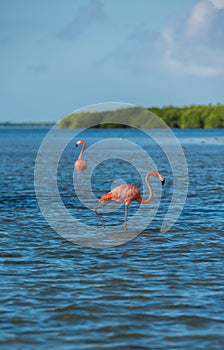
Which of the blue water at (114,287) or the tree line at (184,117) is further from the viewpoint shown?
the tree line at (184,117)

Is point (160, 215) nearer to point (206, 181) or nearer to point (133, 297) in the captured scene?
point (133, 297)

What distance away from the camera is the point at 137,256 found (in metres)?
13.5

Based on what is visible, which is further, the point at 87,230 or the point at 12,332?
the point at 87,230

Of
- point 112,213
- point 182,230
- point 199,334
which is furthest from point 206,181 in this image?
point 199,334

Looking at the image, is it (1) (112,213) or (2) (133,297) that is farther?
(1) (112,213)

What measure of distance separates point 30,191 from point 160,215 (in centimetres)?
825

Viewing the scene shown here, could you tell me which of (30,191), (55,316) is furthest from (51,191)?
(55,316)

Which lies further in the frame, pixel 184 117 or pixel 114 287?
pixel 184 117

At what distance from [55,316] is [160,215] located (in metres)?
9.56

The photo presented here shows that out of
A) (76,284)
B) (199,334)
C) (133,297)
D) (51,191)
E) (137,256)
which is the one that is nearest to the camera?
(199,334)

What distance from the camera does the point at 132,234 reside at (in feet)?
52.5

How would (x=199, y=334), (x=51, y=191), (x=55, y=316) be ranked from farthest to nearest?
(x=51, y=191), (x=55, y=316), (x=199, y=334)

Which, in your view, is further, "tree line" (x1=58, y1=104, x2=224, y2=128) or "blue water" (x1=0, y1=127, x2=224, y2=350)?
"tree line" (x1=58, y1=104, x2=224, y2=128)

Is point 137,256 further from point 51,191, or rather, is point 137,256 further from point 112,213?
point 51,191
